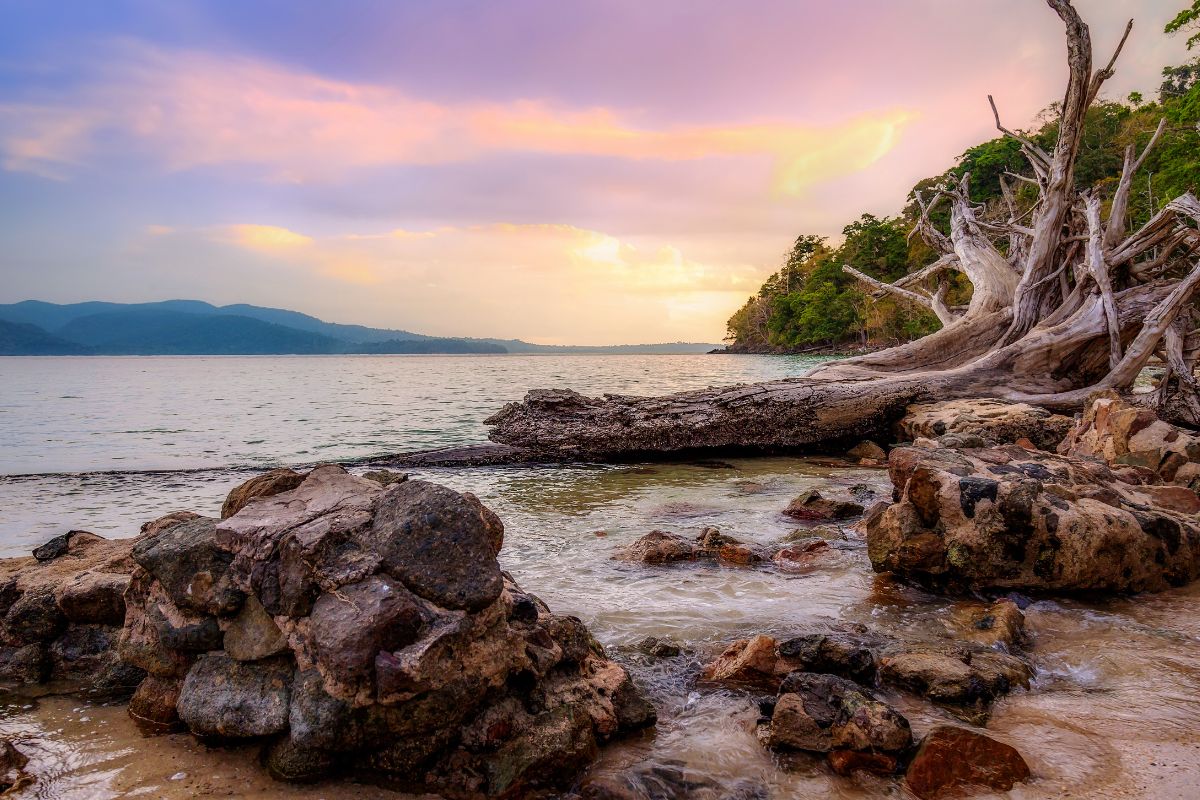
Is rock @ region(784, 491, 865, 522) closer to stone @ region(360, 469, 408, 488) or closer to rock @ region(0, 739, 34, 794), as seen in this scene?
stone @ region(360, 469, 408, 488)

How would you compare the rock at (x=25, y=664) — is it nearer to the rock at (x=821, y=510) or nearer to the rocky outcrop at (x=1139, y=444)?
the rock at (x=821, y=510)

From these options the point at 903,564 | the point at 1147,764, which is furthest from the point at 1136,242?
the point at 1147,764

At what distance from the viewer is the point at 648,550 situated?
594 centimetres

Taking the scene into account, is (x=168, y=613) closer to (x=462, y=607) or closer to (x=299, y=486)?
(x=299, y=486)

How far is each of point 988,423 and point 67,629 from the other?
451 inches

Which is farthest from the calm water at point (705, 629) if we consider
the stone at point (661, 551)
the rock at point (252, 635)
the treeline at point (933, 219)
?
the treeline at point (933, 219)

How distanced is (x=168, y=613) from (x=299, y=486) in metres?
0.86

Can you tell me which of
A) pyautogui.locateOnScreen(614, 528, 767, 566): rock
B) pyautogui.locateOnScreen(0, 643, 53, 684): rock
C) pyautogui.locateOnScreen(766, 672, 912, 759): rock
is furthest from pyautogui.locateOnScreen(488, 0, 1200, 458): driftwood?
pyautogui.locateOnScreen(766, 672, 912, 759): rock

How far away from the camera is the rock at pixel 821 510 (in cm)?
733

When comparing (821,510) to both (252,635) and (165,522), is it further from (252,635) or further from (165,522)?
(165,522)

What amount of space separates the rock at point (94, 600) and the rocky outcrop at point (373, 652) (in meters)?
0.55

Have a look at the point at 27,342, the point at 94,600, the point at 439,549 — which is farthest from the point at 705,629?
the point at 27,342

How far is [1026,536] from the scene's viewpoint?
468 centimetres

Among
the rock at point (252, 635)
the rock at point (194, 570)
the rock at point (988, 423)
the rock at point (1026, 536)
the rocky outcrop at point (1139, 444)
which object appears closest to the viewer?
the rock at point (252, 635)
